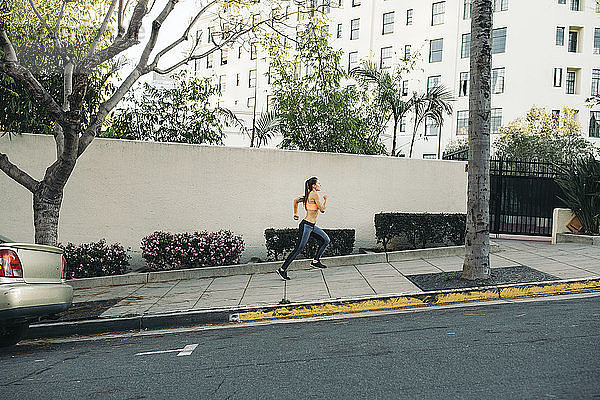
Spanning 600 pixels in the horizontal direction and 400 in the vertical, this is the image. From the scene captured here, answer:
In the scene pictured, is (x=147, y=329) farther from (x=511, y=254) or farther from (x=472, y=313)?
(x=511, y=254)

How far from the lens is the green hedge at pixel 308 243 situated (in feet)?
37.1

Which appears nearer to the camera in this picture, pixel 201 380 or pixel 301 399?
pixel 301 399

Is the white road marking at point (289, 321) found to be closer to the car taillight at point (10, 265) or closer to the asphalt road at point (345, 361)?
the asphalt road at point (345, 361)

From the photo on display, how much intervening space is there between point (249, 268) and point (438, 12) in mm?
34470

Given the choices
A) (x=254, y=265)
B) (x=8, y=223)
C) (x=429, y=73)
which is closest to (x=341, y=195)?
(x=254, y=265)

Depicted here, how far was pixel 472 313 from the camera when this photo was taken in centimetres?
722

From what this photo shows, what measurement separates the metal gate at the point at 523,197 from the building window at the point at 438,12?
28.8 meters

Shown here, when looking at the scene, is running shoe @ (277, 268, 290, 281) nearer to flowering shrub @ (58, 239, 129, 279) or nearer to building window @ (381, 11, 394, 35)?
flowering shrub @ (58, 239, 129, 279)

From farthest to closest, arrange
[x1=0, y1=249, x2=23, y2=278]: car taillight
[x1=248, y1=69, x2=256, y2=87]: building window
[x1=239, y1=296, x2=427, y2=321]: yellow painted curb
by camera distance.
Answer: [x1=248, y1=69, x2=256, y2=87]: building window → [x1=239, y1=296, x2=427, y2=321]: yellow painted curb → [x1=0, y1=249, x2=23, y2=278]: car taillight

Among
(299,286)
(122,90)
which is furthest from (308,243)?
(122,90)

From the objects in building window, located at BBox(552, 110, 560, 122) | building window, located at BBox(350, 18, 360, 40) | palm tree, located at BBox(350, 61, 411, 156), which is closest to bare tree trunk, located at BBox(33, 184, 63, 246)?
palm tree, located at BBox(350, 61, 411, 156)

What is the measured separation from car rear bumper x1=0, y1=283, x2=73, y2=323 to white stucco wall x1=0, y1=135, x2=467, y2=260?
5228mm

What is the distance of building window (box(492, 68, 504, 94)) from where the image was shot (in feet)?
124

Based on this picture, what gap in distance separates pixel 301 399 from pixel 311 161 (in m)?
8.68
